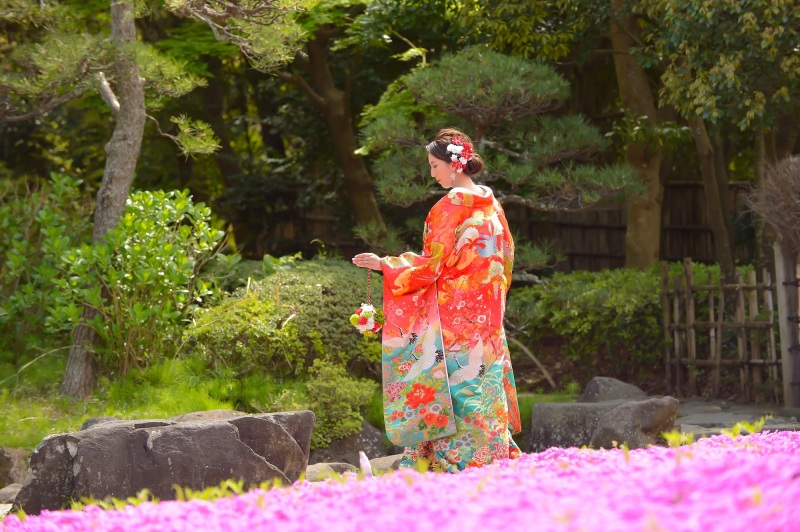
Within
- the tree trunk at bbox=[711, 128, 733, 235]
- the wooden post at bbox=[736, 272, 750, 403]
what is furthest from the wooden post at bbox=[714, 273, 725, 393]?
the tree trunk at bbox=[711, 128, 733, 235]

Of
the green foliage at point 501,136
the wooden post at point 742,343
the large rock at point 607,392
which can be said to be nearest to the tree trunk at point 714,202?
the green foliage at point 501,136

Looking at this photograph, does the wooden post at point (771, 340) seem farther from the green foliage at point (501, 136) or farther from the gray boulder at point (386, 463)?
the gray boulder at point (386, 463)

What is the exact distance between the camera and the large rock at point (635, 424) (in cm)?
639

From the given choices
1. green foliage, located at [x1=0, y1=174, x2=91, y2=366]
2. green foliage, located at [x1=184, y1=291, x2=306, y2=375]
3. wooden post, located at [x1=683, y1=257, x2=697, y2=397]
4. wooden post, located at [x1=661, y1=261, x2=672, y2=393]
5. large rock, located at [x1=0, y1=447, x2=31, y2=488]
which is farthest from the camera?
wooden post, located at [x1=661, y1=261, x2=672, y2=393]

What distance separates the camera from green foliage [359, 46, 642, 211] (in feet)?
30.9

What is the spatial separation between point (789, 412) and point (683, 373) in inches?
63.0

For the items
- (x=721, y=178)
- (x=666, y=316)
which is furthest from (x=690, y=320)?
(x=721, y=178)

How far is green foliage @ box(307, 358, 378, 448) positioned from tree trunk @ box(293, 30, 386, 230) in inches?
188

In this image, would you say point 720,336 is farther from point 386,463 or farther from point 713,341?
point 386,463

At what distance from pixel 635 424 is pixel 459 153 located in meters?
2.12

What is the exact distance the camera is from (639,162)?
11047 mm

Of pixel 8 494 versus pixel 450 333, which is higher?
pixel 450 333

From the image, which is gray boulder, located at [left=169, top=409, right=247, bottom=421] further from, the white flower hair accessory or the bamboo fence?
the bamboo fence

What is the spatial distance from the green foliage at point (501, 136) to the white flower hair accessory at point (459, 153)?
3.94 metres
